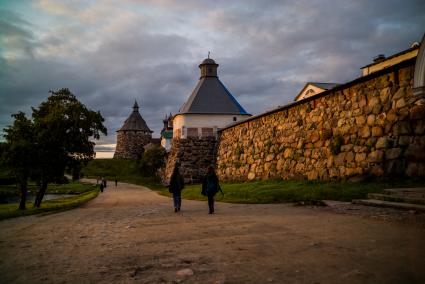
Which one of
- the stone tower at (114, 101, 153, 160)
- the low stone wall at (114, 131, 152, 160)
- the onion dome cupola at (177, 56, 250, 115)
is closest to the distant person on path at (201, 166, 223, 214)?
the onion dome cupola at (177, 56, 250, 115)

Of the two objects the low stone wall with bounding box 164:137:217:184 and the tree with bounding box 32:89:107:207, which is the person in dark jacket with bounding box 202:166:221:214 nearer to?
the tree with bounding box 32:89:107:207

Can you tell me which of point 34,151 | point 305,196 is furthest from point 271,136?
point 34,151

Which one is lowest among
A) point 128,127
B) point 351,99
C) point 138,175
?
point 138,175

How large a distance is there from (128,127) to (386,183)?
2851 inches

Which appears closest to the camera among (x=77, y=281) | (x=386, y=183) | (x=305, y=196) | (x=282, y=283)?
(x=282, y=283)

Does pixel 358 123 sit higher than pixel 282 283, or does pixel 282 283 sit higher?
pixel 358 123

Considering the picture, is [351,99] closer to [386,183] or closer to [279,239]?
[386,183]

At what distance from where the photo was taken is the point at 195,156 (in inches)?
1281

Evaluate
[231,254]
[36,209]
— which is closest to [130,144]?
[36,209]

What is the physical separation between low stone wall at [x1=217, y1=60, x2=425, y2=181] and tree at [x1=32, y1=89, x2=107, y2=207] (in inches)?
400

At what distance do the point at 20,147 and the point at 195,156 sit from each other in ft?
58.0

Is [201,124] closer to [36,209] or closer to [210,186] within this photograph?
[36,209]

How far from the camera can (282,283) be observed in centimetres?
341

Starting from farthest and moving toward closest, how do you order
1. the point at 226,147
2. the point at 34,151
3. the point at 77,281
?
the point at 226,147 → the point at 34,151 → the point at 77,281
